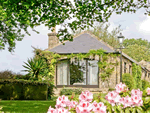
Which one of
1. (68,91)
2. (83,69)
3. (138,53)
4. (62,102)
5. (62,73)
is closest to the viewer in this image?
(62,102)

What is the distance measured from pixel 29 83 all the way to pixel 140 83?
44.6ft

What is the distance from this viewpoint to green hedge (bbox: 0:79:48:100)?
1368cm

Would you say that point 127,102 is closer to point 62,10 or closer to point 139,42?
point 62,10

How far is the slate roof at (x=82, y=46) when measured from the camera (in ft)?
64.9

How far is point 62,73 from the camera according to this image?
2061 cm

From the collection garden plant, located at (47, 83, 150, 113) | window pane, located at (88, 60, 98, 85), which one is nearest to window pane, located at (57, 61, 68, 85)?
window pane, located at (88, 60, 98, 85)

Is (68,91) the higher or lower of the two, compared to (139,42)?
lower

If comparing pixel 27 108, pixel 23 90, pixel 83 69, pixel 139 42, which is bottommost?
pixel 27 108

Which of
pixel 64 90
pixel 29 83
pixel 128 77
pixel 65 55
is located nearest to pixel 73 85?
pixel 64 90

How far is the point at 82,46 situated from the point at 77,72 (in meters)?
2.49

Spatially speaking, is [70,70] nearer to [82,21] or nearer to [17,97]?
[17,97]

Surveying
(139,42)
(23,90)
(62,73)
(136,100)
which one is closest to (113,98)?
(136,100)

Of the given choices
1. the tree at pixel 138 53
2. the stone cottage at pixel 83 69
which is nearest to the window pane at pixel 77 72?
the stone cottage at pixel 83 69

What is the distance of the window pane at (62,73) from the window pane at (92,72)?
89.0 inches
